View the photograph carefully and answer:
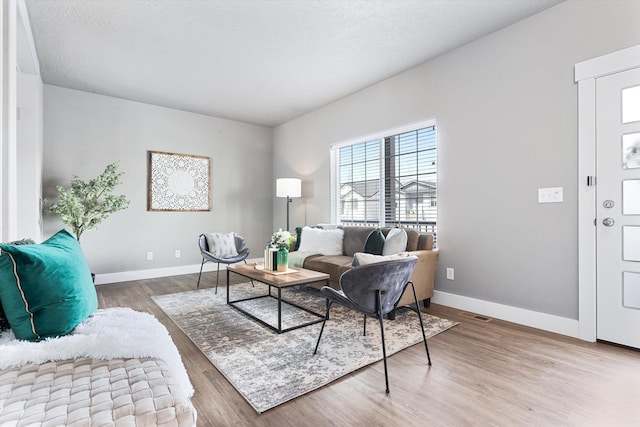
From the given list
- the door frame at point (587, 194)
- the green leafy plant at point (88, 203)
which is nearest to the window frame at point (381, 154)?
the door frame at point (587, 194)

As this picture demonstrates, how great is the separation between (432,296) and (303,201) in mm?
2842

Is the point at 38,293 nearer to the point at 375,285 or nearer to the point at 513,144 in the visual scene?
the point at 375,285

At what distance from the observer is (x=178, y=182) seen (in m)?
5.28

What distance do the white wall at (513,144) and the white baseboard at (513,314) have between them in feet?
0.15

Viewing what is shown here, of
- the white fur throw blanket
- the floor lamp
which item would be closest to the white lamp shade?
the floor lamp

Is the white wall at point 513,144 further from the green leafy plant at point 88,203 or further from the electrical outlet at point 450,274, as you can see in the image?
the green leafy plant at point 88,203

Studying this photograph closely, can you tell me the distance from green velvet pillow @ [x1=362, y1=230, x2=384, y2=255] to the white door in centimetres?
185

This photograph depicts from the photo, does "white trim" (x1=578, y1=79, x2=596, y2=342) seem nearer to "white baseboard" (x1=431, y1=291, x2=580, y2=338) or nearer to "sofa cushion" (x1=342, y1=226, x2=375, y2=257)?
"white baseboard" (x1=431, y1=291, x2=580, y2=338)

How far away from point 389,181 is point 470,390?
9.38 ft

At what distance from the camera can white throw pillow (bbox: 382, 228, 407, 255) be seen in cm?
335

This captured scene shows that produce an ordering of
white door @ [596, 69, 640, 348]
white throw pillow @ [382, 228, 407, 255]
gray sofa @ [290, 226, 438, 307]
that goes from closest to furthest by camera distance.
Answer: white door @ [596, 69, 640, 348] → gray sofa @ [290, 226, 438, 307] → white throw pillow @ [382, 228, 407, 255]

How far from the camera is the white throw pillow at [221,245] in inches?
171

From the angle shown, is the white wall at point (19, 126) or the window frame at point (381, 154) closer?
the white wall at point (19, 126)

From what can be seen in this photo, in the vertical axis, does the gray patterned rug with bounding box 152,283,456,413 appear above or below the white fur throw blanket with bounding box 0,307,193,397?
below
